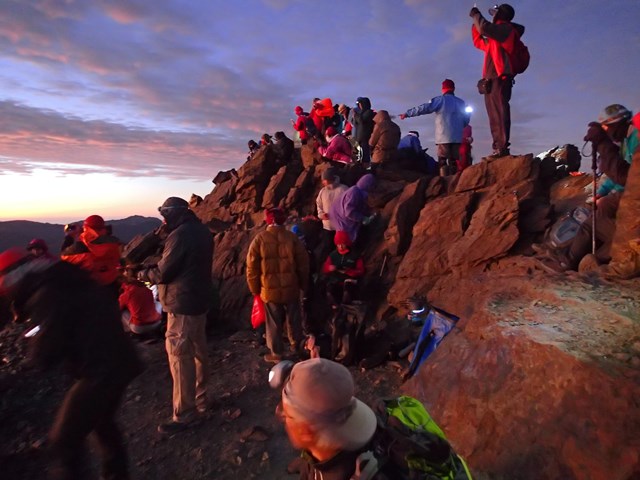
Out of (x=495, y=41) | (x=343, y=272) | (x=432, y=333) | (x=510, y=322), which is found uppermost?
(x=495, y=41)

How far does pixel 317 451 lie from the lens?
6.56 ft

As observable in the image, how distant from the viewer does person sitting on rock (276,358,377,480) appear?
1926mm

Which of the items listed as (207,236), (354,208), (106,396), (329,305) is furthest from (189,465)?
(354,208)

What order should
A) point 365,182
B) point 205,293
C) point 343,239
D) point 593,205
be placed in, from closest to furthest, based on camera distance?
point 205,293
point 593,205
point 343,239
point 365,182

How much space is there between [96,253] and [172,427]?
10.1 feet

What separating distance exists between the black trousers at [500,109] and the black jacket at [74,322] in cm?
798

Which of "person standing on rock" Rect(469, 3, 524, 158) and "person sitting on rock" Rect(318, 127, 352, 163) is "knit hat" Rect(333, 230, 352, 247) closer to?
"person standing on rock" Rect(469, 3, 524, 158)

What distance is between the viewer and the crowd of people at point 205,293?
1996 mm

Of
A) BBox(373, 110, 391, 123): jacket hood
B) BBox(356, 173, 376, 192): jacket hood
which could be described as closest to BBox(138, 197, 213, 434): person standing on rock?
BBox(356, 173, 376, 192): jacket hood

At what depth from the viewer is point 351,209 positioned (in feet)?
29.3

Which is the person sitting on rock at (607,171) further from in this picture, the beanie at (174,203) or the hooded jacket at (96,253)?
the hooded jacket at (96,253)

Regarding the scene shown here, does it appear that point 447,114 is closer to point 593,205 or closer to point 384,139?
point 384,139

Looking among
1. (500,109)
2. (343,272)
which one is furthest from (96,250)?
A: (500,109)

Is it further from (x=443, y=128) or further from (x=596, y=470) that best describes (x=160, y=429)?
(x=443, y=128)
